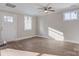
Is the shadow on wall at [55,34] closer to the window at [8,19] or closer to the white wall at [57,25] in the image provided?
the white wall at [57,25]

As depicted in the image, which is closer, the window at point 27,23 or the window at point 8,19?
the window at point 8,19

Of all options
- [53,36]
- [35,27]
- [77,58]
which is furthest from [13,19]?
[77,58]

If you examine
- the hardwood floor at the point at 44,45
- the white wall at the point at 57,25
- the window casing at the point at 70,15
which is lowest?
the hardwood floor at the point at 44,45

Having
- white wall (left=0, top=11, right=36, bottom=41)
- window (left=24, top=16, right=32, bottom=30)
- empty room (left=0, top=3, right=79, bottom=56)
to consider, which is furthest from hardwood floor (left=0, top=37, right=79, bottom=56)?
window (left=24, top=16, right=32, bottom=30)

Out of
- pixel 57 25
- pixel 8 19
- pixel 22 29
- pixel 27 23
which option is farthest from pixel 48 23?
pixel 8 19

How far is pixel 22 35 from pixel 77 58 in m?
1.15

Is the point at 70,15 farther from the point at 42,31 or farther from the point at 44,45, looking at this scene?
the point at 44,45

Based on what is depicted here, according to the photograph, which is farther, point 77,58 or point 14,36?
point 14,36

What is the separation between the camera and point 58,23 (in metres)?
2.04

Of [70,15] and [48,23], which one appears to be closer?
[70,15]

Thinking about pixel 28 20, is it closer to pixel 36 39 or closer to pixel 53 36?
pixel 36 39

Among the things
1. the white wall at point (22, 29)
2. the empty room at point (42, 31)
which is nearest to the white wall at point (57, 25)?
the empty room at point (42, 31)

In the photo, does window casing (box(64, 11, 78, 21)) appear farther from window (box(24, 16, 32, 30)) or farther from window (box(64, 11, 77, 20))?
window (box(24, 16, 32, 30))

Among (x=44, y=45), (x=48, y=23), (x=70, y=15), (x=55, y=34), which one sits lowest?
(x=44, y=45)
